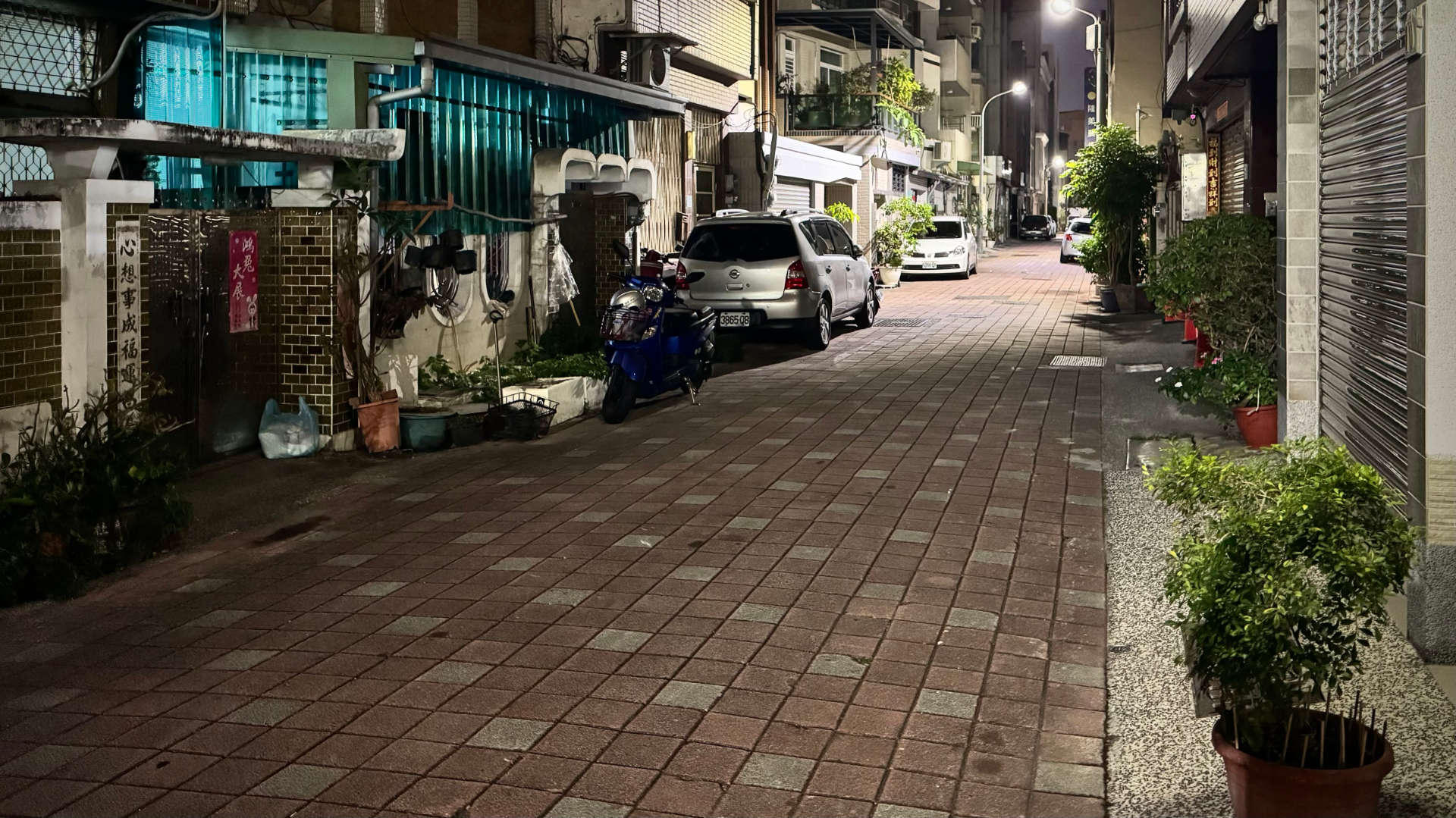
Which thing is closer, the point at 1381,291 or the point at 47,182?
the point at 1381,291

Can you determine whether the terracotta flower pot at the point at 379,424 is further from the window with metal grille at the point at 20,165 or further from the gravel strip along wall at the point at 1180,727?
the gravel strip along wall at the point at 1180,727

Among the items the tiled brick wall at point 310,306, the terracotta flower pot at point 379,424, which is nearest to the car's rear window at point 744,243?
the terracotta flower pot at point 379,424

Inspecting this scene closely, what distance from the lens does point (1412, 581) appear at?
575 centimetres

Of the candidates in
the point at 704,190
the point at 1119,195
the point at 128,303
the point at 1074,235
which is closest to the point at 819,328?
the point at 704,190

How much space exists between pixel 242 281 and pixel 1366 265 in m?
7.55

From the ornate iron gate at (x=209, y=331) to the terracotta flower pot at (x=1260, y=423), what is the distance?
732 cm

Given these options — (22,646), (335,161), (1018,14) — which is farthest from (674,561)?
(1018,14)

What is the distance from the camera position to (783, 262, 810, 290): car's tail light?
61.3ft

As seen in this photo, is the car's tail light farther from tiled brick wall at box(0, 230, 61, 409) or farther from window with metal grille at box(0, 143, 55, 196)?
tiled brick wall at box(0, 230, 61, 409)

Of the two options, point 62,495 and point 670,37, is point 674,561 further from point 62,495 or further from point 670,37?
Result: point 670,37

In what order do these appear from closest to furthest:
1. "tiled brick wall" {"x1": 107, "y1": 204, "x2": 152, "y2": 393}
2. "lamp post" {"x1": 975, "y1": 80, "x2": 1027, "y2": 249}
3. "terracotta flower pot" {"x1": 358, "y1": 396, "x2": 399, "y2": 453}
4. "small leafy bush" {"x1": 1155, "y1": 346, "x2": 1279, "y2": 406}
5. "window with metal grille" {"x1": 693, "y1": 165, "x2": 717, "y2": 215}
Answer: "tiled brick wall" {"x1": 107, "y1": 204, "x2": 152, "y2": 393}
"small leafy bush" {"x1": 1155, "y1": 346, "x2": 1279, "y2": 406}
"terracotta flower pot" {"x1": 358, "y1": 396, "x2": 399, "y2": 453}
"window with metal grille" {"x1": 693, "y1": 165, "x2": 717, "y2": 215}
"lamp post" {"x1": 975, "y1": 80, "x2": 1027, "y2": 249}

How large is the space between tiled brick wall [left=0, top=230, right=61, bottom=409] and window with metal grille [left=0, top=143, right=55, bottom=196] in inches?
53.0

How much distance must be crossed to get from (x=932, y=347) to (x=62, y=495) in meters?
13.4

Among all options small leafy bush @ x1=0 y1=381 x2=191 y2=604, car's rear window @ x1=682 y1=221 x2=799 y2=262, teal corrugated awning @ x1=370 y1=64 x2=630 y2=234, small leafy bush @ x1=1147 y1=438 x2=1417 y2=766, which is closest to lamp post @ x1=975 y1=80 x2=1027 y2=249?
car's rear window @ x1=682 y1=221 x2=799 y2=262
